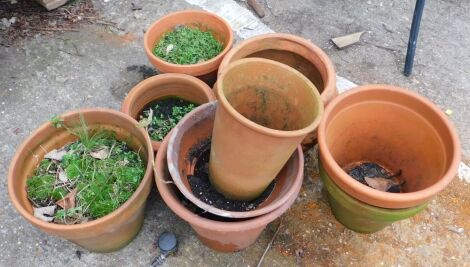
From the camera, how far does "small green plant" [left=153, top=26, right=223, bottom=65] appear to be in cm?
263

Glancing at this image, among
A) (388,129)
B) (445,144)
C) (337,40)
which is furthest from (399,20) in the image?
(445,144)

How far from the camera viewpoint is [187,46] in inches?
106

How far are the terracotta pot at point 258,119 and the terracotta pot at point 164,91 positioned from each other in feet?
1.83

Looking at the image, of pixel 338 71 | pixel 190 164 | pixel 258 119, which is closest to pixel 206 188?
pixel 190 164

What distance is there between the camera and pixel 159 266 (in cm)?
213

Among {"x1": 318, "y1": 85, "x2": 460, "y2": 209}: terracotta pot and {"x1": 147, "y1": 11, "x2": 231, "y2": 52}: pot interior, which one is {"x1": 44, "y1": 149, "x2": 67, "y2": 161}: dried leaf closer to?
{"x1": 147, "y1": 11, "x2": 231, "y2": 52}: pot interior

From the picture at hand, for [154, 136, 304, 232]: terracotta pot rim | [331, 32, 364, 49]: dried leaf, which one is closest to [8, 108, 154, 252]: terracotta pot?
[154, 136, 304, 232]: terracotta pot rim

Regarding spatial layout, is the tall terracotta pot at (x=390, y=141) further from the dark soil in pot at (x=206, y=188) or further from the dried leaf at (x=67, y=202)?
the dried leaf at (x=67, y=202)

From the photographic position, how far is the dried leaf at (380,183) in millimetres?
2281

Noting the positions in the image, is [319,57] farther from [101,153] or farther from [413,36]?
[101,153]

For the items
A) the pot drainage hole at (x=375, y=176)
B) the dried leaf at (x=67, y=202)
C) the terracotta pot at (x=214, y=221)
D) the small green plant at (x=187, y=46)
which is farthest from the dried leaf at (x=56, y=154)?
the pot drainage hole at (x=375, y=176)

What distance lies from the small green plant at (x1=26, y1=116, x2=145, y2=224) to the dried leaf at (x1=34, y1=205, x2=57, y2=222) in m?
0.02

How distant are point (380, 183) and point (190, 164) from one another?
108 cm

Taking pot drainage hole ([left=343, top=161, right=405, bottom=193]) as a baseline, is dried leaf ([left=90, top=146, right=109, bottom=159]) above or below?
above
